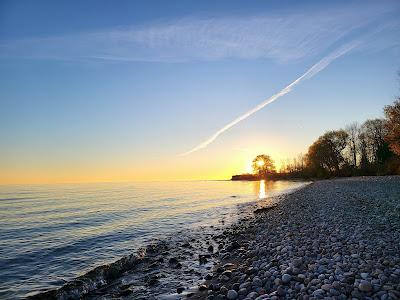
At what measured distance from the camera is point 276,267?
941 cm

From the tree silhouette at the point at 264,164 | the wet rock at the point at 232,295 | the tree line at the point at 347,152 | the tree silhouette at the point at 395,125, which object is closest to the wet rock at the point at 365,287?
the wet rock at the point at 232,295

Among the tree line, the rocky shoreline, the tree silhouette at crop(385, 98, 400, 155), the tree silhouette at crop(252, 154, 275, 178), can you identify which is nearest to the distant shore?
the rocky shoreline

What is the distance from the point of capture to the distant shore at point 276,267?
23.8 feet

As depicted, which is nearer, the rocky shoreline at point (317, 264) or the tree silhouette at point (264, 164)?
the rocky shoreline at point (317, 264)

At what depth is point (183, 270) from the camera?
495 inches

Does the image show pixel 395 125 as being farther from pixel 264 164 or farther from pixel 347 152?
pixel 264 164

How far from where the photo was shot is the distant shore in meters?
7.26

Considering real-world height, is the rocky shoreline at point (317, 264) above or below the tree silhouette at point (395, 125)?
below

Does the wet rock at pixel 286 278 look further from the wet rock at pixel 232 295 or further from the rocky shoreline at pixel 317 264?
the wet rock at pixel 232 295

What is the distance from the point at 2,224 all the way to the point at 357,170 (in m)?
89.1

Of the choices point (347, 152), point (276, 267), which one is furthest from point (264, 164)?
point (276, 267)

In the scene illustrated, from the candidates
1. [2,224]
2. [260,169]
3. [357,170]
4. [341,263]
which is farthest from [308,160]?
[341,263]

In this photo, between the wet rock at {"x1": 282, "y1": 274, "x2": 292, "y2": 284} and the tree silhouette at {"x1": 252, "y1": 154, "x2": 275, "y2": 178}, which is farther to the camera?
the tree silhouette at {"x1": 252, "y1": 154, "x2": 275, "y2": 178}

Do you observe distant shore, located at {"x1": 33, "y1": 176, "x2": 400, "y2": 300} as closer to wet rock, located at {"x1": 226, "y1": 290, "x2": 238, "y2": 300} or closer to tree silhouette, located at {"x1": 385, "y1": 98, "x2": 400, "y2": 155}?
wet rock, located at {"x1": 226, "y1": 290, "x2": 238, "y2": 300}
